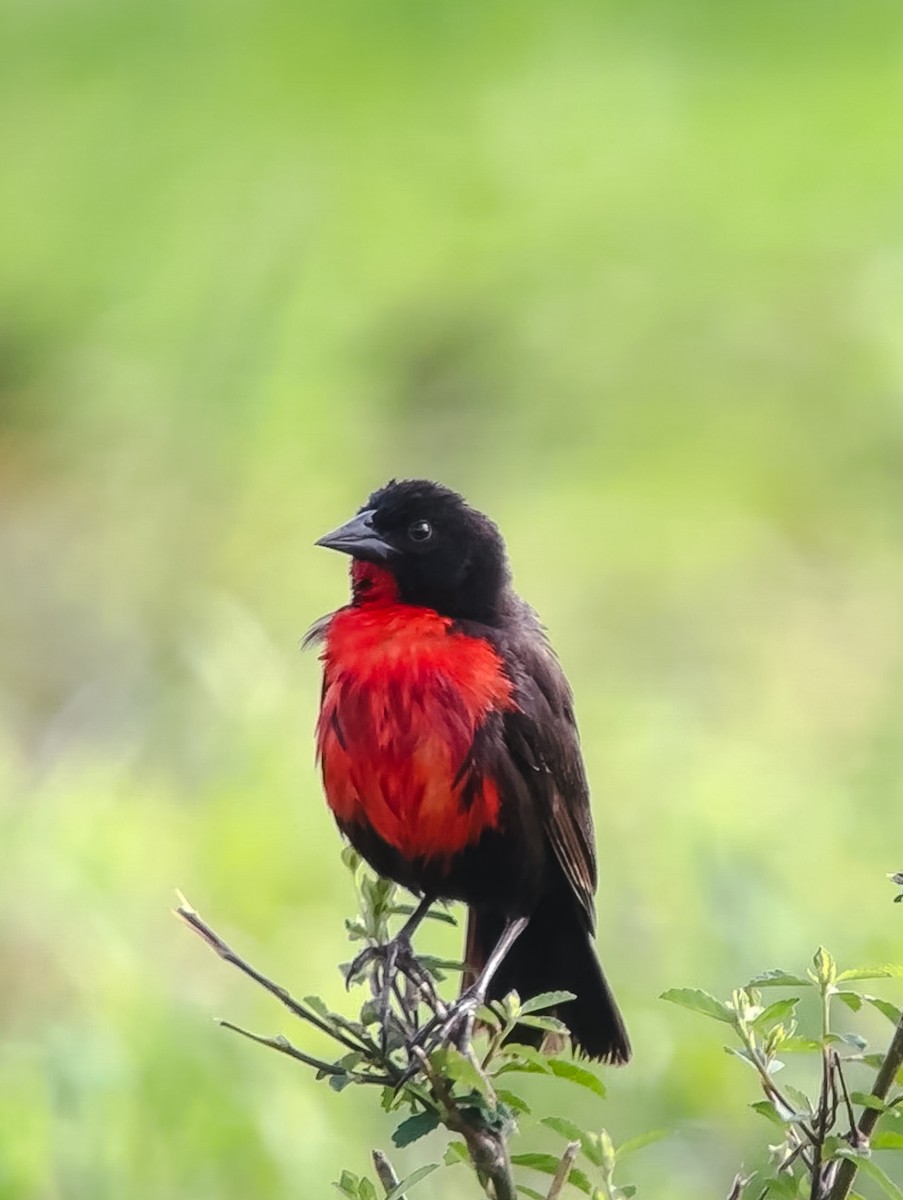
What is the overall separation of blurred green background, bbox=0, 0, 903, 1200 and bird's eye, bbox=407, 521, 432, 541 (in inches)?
37.6

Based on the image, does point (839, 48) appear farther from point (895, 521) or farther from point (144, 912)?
point (144, 912)

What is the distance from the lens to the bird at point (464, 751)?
2.53m

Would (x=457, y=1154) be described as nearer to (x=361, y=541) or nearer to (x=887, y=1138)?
(x=887, y=1138)

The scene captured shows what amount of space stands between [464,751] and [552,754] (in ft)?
0.43

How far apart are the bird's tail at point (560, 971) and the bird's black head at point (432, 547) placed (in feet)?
1.32

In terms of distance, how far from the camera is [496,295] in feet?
25.0

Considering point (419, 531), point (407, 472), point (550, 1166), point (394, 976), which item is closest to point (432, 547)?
point (419, 531)

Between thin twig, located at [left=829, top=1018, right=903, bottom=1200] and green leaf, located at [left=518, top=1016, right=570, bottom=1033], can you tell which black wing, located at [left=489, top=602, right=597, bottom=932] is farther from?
thin twig, located at [left=829, top=1018, right=903, bottom=1200]

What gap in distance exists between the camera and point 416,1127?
1799mm

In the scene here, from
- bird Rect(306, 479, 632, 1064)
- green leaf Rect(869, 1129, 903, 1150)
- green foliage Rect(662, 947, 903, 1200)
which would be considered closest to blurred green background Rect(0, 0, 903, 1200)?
bird Rect(306, 479, 632, 1064)

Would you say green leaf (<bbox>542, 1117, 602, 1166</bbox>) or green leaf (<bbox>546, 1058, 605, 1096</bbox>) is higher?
green leaf (<bbox>546, 1058, 605, 1096</bbox>)

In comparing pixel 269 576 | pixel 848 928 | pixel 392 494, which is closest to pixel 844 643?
pixel 269 576

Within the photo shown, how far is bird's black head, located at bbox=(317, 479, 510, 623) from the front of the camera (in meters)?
2.70

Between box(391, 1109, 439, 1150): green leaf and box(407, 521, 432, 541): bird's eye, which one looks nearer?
box(391, 1109, 439, 1150): green leaf
